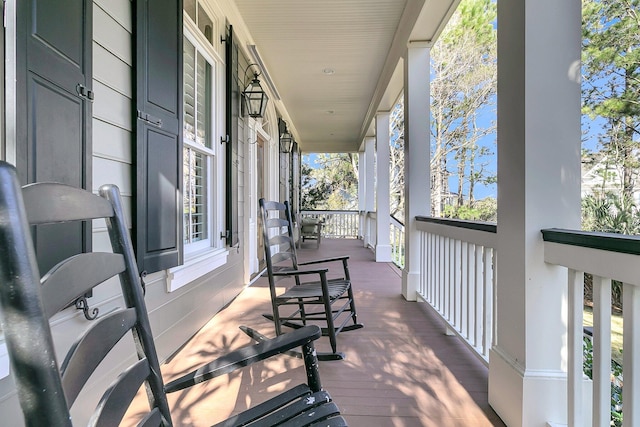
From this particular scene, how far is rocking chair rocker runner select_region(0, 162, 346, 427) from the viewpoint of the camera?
1.40 feet

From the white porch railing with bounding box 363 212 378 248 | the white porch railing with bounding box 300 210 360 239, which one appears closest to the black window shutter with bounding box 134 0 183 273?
the white porch railing with bounding box 363 212 378 248

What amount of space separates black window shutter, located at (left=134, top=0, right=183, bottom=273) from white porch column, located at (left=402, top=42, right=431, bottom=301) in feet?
7.38

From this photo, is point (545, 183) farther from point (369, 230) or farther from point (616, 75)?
point (369, 230)

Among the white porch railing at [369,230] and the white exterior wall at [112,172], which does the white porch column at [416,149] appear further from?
the white porch railing at [369,230]

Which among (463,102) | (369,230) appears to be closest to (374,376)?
(369,230)

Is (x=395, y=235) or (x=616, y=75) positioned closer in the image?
(x=616, y=75)

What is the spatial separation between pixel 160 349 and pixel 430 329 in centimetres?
195

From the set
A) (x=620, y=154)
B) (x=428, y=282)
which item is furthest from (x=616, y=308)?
(x=620, y=154)

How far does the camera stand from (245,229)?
13.3ft

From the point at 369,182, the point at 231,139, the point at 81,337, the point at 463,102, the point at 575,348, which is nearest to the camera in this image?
the point at 81,337

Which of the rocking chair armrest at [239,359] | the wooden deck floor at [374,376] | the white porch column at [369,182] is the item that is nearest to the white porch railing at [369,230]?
the white porch column at [369,182]

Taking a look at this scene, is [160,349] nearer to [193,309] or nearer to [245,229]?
[193,309]

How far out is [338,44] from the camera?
4.05m

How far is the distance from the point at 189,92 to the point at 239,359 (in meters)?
2.30
